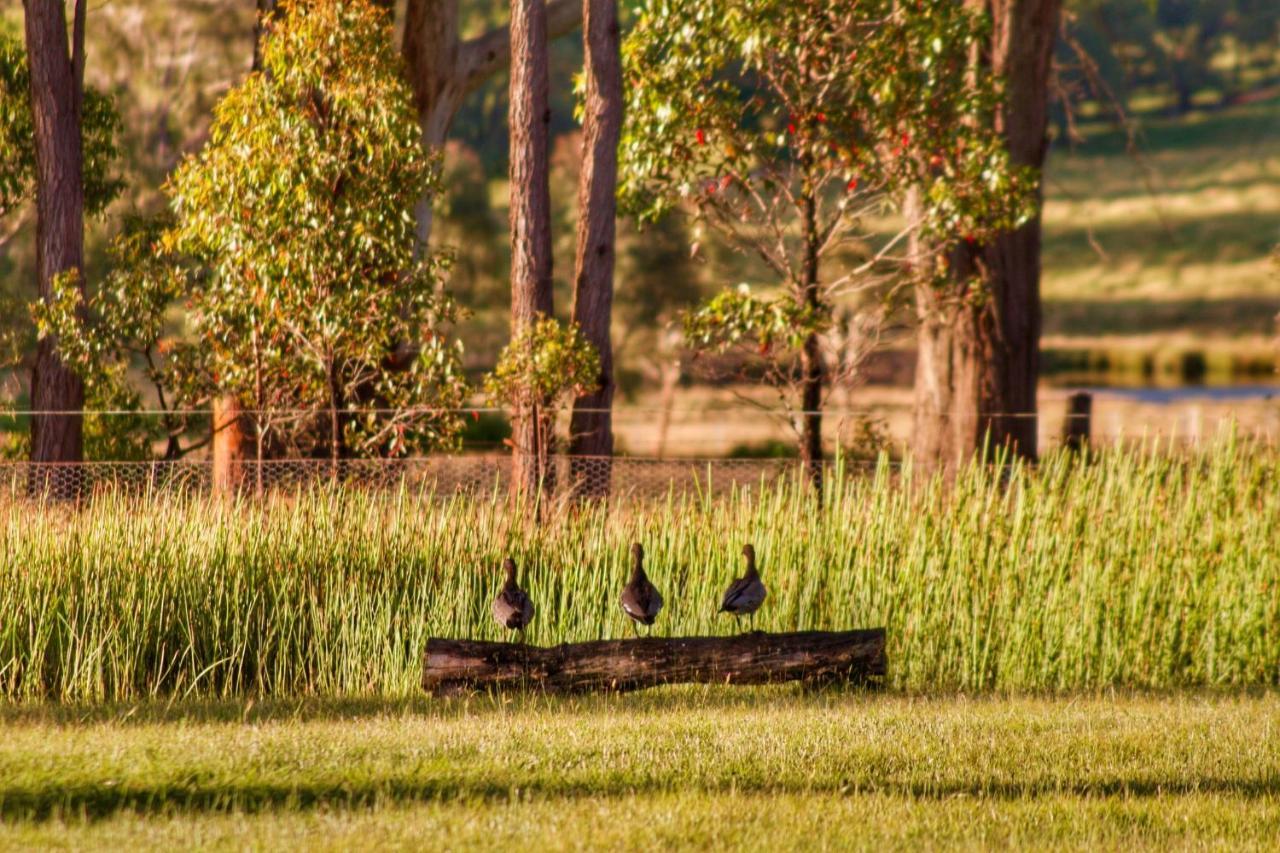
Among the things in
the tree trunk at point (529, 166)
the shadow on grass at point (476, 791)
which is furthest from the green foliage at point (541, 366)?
the shadow on grass at point (476, 791)

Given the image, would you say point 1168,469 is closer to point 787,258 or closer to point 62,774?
point 787,258

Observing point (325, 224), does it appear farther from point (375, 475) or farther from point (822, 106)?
point (822, 106)

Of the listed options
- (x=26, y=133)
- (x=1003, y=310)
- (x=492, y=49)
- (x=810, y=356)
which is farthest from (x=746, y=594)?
(x=26, y=133)

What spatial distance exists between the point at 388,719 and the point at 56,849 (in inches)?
96.6

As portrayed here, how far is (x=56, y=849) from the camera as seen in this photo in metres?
5.54

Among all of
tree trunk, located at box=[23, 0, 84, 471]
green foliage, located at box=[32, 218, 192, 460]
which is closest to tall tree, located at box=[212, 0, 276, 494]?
green foliage, located at box=[32, 218, 192, 460]

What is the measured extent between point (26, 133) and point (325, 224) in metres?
6.02

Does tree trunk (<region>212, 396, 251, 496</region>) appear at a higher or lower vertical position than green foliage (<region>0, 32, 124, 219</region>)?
lower

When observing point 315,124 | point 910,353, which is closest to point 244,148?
point 315,124

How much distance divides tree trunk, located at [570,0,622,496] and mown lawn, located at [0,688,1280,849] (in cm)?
605

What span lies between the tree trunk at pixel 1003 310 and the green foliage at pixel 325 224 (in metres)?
4.54

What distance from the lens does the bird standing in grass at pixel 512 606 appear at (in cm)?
891

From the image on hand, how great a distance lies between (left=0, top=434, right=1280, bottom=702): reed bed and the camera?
931cm

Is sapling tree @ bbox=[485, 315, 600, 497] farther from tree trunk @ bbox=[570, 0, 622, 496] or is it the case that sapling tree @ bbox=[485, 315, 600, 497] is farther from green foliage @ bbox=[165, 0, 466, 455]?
tree trunk @ bbox=[570, 0, 622, 496]
